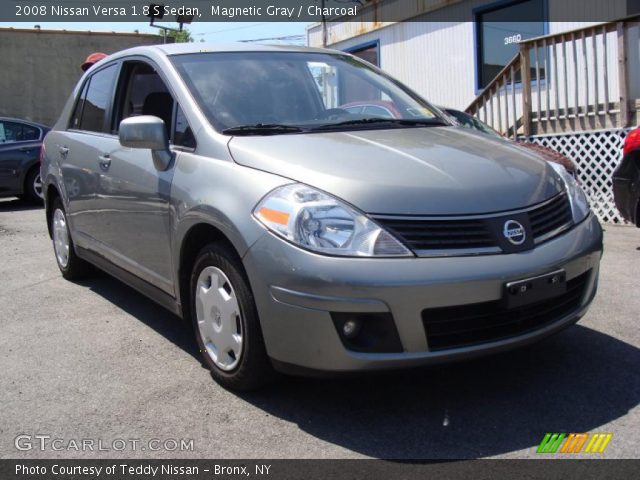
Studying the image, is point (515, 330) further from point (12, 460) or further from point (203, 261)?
point (12, 460)

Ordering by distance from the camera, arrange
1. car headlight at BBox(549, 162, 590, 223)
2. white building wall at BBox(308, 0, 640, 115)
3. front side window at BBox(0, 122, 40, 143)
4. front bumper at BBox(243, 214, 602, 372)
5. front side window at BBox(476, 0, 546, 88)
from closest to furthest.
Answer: front bumper at BBox(243, 214, 602, 372)
car headlight at BBox(549, 162, 590, 223)
white building wall at BBox(308, 0, 640, 115)
front side window at BBox(0, 122, 40, 143)
front side window at BBox(476, 0, 546, 88)

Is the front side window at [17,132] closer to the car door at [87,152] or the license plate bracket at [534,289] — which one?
the car door at [87,152]

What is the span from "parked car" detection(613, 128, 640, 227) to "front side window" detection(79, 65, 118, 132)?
410cm

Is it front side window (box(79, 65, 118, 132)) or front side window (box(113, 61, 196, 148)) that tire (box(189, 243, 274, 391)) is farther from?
front side window (box(79, 65, 118, 132))

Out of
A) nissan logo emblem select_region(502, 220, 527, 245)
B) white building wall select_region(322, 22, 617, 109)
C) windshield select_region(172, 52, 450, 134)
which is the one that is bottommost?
nissan logo emblem select_region(502, 220, 527, 245)

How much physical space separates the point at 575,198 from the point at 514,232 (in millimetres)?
719

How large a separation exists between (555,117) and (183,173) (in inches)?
306

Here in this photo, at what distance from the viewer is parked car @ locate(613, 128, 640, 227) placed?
5.84 metres

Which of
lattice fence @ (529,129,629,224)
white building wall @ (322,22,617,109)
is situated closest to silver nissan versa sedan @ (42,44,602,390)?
lattice fence @ (529,129,629,224)

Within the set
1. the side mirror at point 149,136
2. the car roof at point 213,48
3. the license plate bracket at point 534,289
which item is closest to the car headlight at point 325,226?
the license plate bracket at point 534,289

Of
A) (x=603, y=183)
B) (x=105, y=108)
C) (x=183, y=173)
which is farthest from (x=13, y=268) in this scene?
(x=603, y=183)

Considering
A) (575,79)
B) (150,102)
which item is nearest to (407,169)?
(150,102)

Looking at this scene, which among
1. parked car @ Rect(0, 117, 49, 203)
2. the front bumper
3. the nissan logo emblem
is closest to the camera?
the front bumper

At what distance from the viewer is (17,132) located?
12.0 meters
